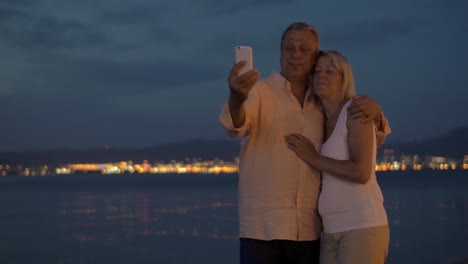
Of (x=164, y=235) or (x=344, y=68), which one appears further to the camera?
(x=164, y=235)

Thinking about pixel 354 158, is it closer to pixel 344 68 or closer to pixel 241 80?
pixel 344 68

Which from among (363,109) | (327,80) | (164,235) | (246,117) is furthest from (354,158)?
(164,235)

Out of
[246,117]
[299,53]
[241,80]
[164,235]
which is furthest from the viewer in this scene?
[164,235]

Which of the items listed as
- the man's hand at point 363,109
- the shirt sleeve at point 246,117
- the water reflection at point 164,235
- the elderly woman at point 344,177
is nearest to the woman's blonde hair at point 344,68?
the elderly woman at point 344,177

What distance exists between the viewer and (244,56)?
3445mm

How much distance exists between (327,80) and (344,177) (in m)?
0.63

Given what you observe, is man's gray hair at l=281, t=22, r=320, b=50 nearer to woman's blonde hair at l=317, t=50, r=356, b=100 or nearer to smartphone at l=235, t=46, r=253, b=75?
woman's blonde hair at l=317, t=50, r=356, b=100

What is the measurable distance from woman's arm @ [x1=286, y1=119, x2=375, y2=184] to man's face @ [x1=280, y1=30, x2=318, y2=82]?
19.3 inches

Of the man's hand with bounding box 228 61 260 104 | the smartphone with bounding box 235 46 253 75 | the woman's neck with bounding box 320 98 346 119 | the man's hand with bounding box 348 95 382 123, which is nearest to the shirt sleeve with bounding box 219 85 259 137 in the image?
the man's hand with bounding box 228 61 260 104

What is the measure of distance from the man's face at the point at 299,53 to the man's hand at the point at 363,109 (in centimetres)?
41

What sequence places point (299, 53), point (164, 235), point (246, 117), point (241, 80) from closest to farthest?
A: point (241, 80), point (246, 117), point (299, 53), point (164, 235)

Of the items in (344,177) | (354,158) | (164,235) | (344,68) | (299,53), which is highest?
(299,53)

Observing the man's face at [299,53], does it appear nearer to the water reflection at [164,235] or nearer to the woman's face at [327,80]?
the woman's face at [327,80]

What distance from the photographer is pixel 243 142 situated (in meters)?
4.08
